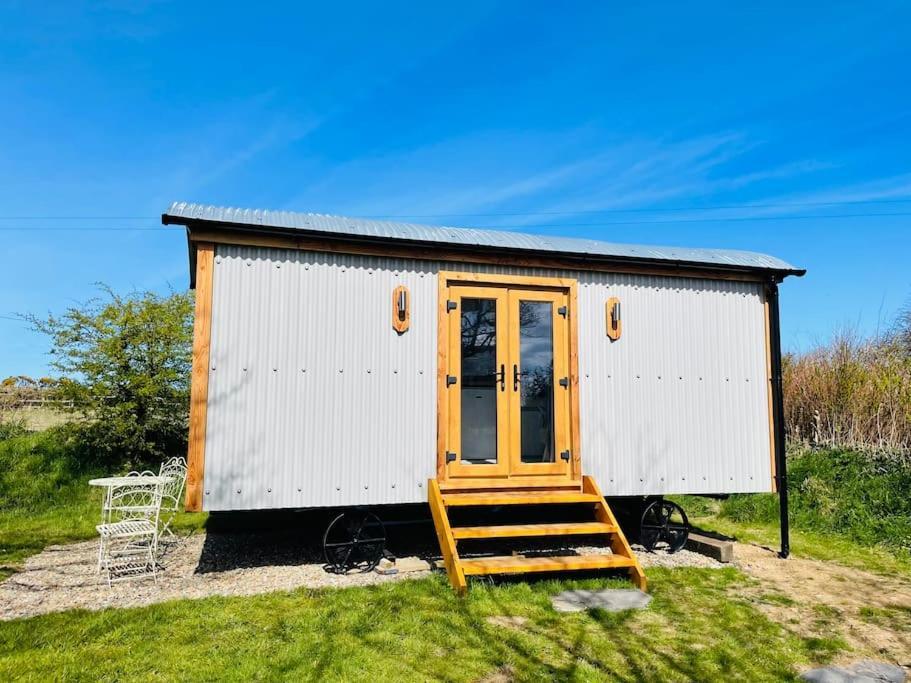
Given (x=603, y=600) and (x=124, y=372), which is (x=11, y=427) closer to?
(x=124, y=372)

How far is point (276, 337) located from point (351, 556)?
2.11 m

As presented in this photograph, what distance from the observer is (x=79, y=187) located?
14.3 meters

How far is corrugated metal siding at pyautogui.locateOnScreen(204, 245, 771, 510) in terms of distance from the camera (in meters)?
4.98

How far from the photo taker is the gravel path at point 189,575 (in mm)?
4332

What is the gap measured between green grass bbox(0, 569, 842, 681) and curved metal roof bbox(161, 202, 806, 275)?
9.88 ft

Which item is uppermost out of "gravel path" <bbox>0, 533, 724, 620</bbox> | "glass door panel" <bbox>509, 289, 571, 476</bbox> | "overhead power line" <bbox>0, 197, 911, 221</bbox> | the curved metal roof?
"overhead power line" <bbox>0, 197, 911, 221</bbox>

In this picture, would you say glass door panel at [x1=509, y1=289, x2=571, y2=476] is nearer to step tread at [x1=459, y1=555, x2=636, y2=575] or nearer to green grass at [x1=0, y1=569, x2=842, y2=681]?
step tread at [x1=459, y1=555, x2=636, y2=575]

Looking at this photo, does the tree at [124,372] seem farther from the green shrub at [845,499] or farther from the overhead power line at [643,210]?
the green shrub at [845,499]

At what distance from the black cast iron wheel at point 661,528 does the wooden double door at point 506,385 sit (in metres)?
1.25

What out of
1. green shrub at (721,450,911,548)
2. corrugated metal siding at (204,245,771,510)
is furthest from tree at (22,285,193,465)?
green shrub at (721,450,911,548)

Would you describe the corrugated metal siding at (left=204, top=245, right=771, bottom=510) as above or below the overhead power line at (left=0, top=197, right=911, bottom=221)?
below

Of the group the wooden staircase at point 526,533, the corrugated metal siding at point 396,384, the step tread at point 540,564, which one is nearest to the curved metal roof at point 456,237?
the corrugated metal siding at point 396,384

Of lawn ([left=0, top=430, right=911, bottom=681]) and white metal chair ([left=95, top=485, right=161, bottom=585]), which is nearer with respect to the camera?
lawn ([left=0, top=430, right=911, bottom=681])

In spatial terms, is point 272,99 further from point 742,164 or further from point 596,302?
point 742,164
